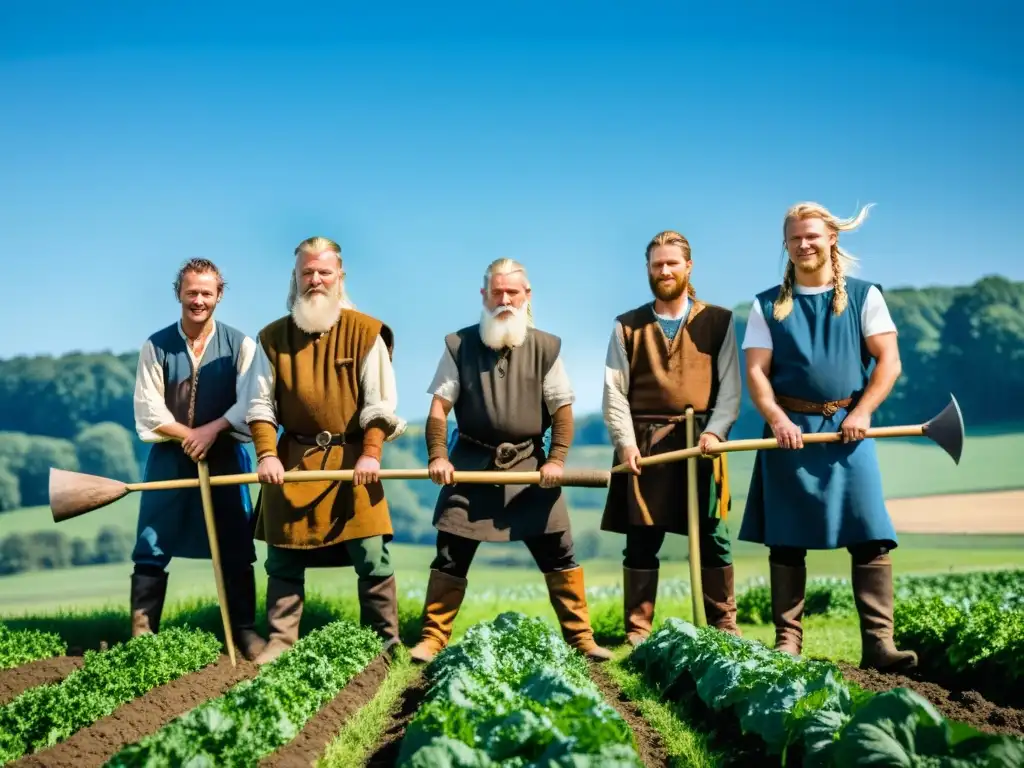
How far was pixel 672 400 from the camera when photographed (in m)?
6.54

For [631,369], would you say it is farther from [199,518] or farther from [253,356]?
[199,518]

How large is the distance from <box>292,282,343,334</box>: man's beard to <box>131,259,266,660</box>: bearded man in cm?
78

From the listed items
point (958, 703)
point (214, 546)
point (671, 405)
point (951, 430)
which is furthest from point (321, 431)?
point (958, 703)

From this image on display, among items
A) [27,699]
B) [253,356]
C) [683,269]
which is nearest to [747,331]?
[683,269]

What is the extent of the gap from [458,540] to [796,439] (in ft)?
7.00

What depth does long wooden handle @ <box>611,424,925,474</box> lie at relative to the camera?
5.91 m

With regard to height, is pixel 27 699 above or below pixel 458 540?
below

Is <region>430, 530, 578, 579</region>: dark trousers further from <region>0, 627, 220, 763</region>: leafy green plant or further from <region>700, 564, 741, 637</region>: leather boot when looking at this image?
<region>0, 627, 220, 763</region>: leafy green plant

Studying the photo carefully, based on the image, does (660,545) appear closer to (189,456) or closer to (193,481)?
(193,481)

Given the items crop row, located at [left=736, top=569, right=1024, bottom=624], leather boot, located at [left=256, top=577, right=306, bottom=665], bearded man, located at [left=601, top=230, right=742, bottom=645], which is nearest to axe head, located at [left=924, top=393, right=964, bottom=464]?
bearded man, located at [left=601, top=230, right=742, bottom=645]

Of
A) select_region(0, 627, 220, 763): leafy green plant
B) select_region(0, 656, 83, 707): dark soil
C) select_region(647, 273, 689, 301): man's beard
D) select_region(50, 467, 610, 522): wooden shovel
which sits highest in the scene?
select_region(647, 273, 689, 301): man's beard

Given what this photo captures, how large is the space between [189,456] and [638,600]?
3.03 meters

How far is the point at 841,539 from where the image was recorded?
5988 millimetres

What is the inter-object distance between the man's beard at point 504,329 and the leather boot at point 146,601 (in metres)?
2.78
